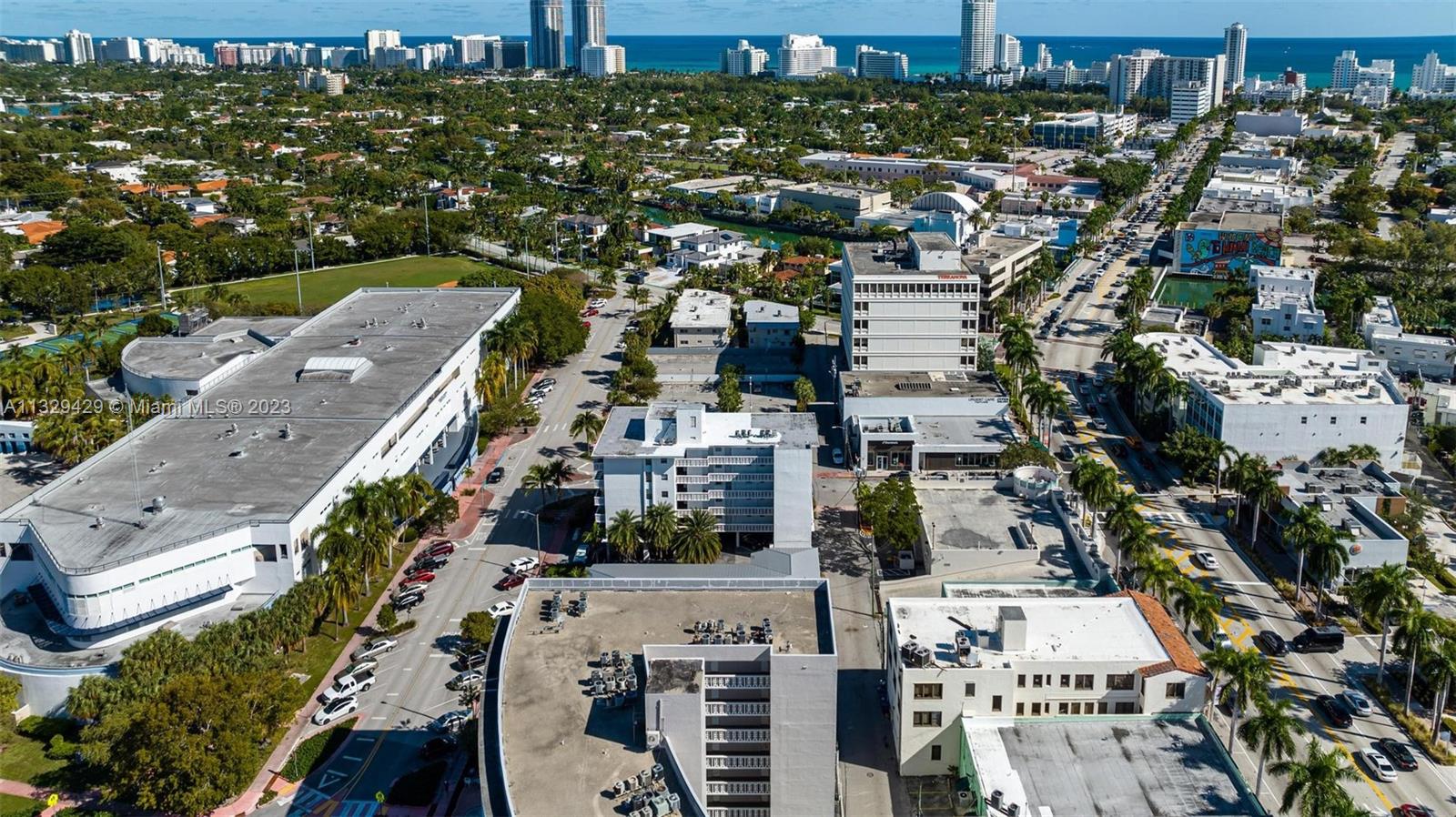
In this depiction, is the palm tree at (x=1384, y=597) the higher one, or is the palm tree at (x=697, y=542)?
the palm tree at (x=1384, y=597)

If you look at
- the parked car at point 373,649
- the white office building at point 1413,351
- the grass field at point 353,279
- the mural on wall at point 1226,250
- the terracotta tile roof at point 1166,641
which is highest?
the mural on wall at point 1226,250

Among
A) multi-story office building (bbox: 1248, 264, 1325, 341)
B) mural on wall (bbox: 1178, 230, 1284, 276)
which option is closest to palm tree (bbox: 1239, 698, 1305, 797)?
multi-story office building (bbox: 1248, 264, 1325, 341)

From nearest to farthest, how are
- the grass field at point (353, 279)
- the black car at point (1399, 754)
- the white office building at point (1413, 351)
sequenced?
the black car at point (1399, 754) → the white office building at point (1413, 351) → the grass field at point (353, 279)

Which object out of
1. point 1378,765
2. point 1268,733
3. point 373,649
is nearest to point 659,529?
point 373,649

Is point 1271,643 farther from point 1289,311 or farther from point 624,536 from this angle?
point 1289,311

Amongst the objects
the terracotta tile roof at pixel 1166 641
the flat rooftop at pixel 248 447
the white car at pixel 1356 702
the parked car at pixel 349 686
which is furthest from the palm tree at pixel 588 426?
the white car at pixel 1356 702

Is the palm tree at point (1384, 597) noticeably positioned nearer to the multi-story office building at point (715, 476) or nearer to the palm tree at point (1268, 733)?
the palm tree at point (1268, 733)

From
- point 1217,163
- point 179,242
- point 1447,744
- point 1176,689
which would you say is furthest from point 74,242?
point 1217,163
